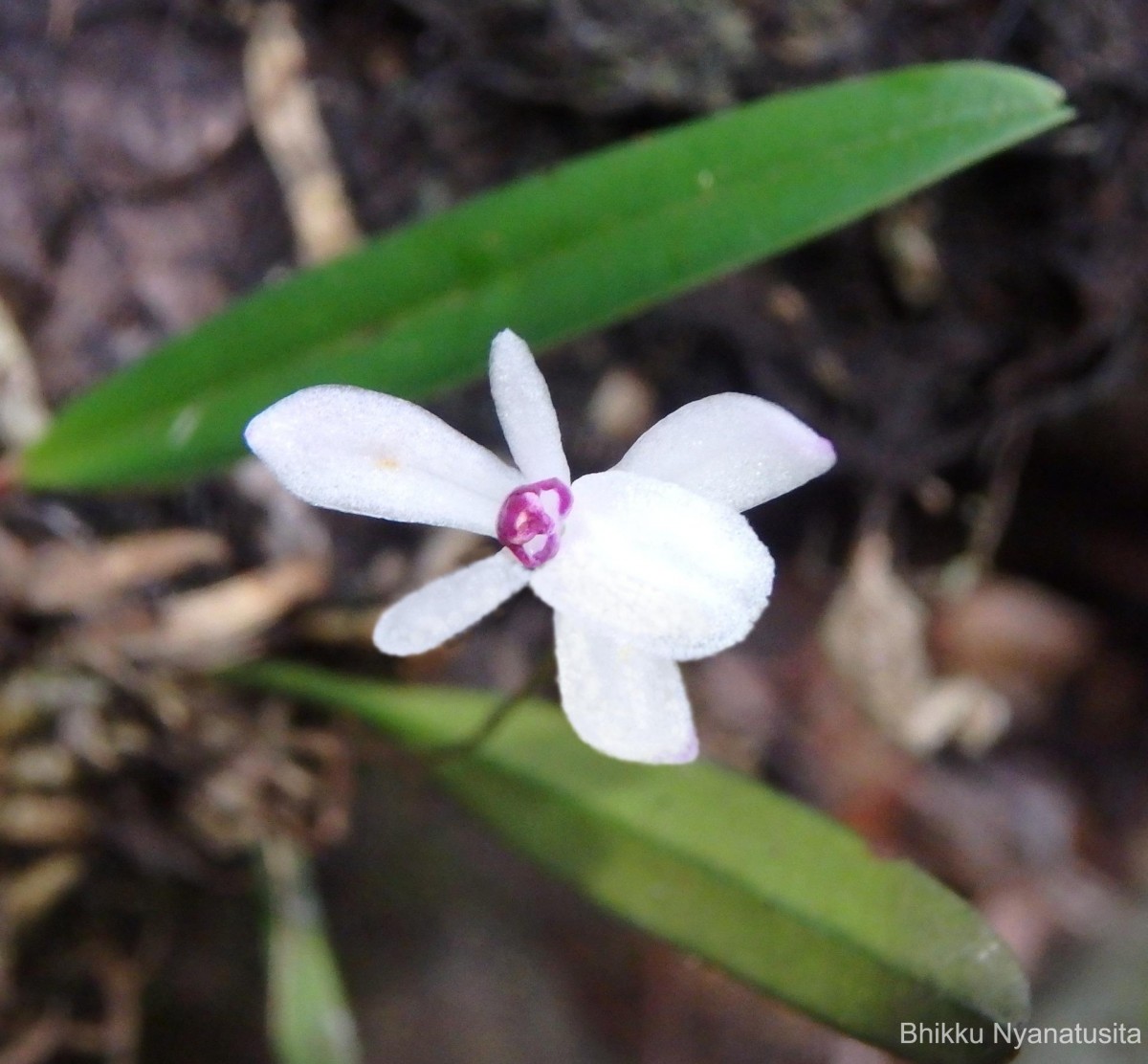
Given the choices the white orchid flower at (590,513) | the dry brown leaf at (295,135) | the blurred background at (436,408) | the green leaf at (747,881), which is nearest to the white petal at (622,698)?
the white orchid flower at (590,513)

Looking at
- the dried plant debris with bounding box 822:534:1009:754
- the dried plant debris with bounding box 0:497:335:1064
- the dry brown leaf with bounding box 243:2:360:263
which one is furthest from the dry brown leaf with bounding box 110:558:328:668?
the dried plant debris with bounding box 822:534:1009:754

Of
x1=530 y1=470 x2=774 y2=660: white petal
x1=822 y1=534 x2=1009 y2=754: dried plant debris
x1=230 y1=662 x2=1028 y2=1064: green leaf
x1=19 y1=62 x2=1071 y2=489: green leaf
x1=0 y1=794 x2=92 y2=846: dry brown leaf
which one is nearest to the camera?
x1=530 y1=470 x2=774 y2=660: white petal

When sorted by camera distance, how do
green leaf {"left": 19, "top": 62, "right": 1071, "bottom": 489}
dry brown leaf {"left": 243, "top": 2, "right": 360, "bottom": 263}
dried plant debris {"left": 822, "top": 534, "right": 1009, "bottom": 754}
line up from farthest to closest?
dried plant debris {"left": 822, "top": 534, "right": 1009, "bottom": 754} → dry brown leaf {"left": 243, "top": 2, "right": 360, "bottom": 263} → green leaf {"left": 19, "top": 62, "right": 1071, "bottom": 489}

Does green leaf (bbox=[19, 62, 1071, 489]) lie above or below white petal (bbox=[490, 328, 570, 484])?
above

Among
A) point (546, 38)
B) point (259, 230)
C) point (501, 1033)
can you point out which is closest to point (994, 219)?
point (546, 38)

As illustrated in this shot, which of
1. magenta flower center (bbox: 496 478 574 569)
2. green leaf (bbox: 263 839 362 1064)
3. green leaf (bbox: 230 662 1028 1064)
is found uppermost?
magenta flower center (bbox: 496 478 574 569)

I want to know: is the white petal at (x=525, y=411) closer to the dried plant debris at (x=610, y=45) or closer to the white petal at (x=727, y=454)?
the white petal at (x=727, y=454)

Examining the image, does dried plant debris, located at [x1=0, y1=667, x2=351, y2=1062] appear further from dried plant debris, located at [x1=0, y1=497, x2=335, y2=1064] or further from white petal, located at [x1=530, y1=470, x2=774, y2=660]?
white petal, located at [x1=530, y1=470, x2=774, y2=660]
